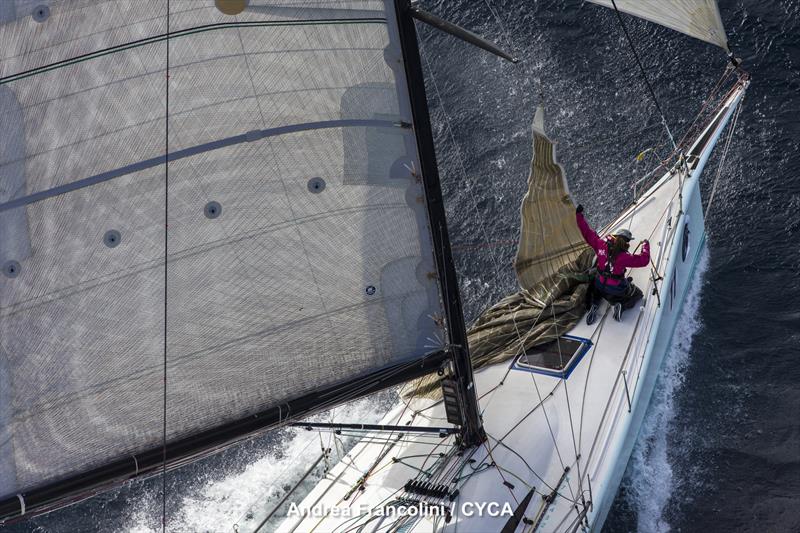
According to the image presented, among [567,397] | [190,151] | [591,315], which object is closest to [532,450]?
[567,397]

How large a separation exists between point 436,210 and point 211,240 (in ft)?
7.82

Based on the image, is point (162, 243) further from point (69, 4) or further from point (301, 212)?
point (69, 4)

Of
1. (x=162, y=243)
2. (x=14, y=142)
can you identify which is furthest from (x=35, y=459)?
(x=14, y=142)

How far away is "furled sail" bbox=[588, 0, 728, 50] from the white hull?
140 inches

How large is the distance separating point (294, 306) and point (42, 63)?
3.20 m

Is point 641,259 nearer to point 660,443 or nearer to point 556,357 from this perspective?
point 556,357

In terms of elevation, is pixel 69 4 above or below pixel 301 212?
above

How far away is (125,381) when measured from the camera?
825 cm

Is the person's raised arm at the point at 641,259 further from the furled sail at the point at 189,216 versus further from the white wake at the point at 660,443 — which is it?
the furled sail at the point at 189,216

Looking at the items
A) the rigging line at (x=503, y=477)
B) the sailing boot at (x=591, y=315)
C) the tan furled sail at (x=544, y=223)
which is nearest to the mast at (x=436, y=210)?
the rigging line at (x=503, y=477)

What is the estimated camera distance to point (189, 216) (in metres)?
8.20

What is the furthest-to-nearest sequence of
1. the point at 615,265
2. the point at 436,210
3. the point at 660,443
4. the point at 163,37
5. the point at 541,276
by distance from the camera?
1. the point at 541,276
2. the point at 660,443
3. the point at 615,265
4. the point at 436,210
5. the point at 163,37

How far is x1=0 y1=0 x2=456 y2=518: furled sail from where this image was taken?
7668 millimetres

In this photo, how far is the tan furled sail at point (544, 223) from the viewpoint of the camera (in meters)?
12.2
